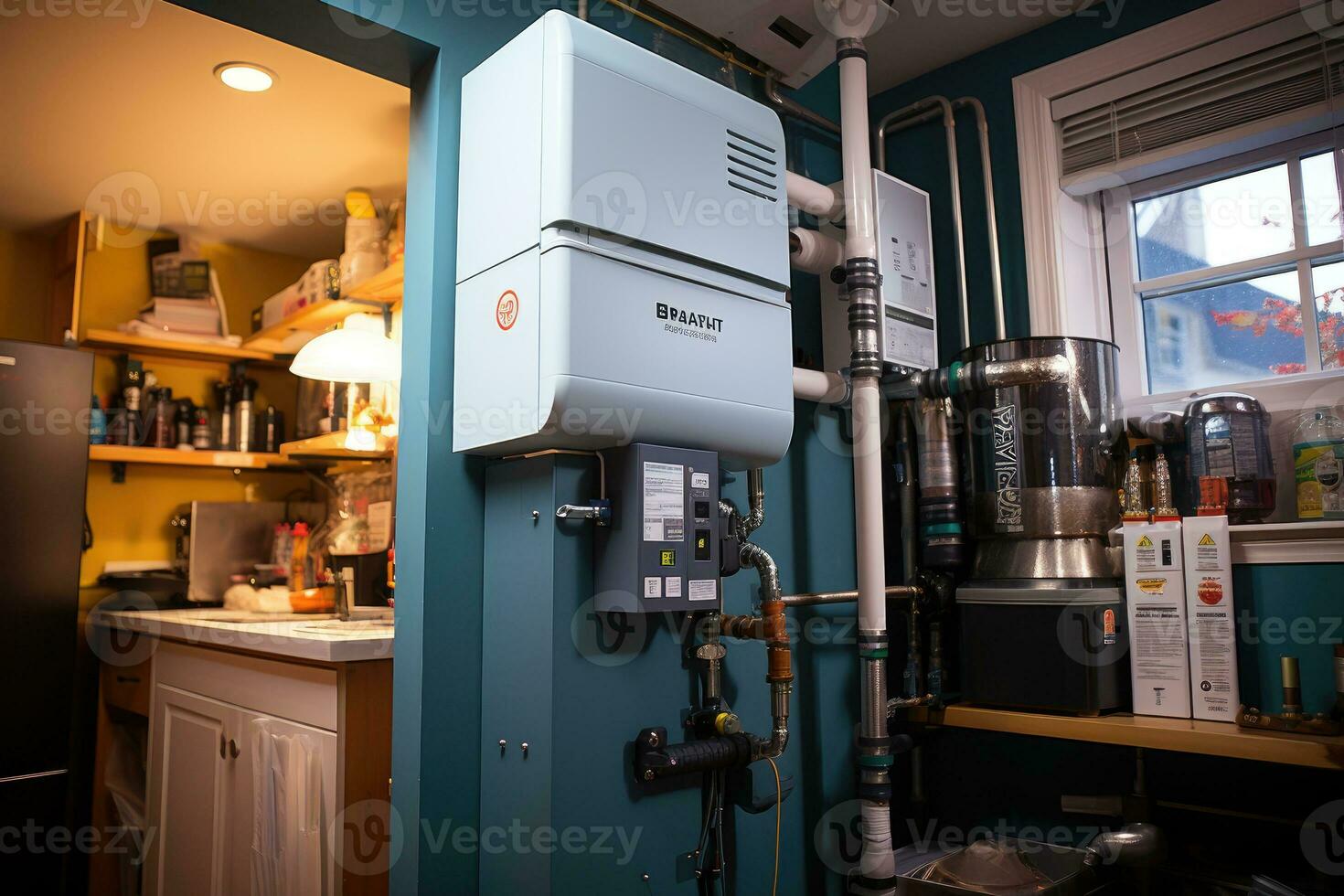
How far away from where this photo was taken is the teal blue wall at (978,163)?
2.16 metres

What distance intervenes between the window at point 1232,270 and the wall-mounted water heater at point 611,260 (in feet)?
3.41

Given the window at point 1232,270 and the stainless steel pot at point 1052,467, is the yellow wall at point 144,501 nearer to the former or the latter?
the stainless steel pot at point 1052,467

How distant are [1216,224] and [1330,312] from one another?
310 mm

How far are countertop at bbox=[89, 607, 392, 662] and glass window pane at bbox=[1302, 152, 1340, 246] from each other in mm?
2013

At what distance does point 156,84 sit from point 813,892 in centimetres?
247

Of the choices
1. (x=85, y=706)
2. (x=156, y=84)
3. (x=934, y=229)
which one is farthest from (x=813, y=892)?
(x=156, y=84)

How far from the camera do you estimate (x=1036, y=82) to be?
216cm

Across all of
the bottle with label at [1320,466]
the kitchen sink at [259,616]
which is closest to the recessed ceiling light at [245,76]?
the kitchen sink at [259,616]

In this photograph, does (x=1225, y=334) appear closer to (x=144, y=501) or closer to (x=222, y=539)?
(x=222, y=539)

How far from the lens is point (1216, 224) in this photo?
202cm

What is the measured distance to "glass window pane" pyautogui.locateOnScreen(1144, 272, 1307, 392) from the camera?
190cm

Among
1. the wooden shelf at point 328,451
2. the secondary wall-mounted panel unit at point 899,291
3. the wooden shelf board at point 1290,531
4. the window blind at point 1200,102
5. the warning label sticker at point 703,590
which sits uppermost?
the window blind at point 1200,102

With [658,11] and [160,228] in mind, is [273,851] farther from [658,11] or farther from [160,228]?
[160,228]

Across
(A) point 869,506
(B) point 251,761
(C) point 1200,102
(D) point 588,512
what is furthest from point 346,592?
(C) point 1200,102
